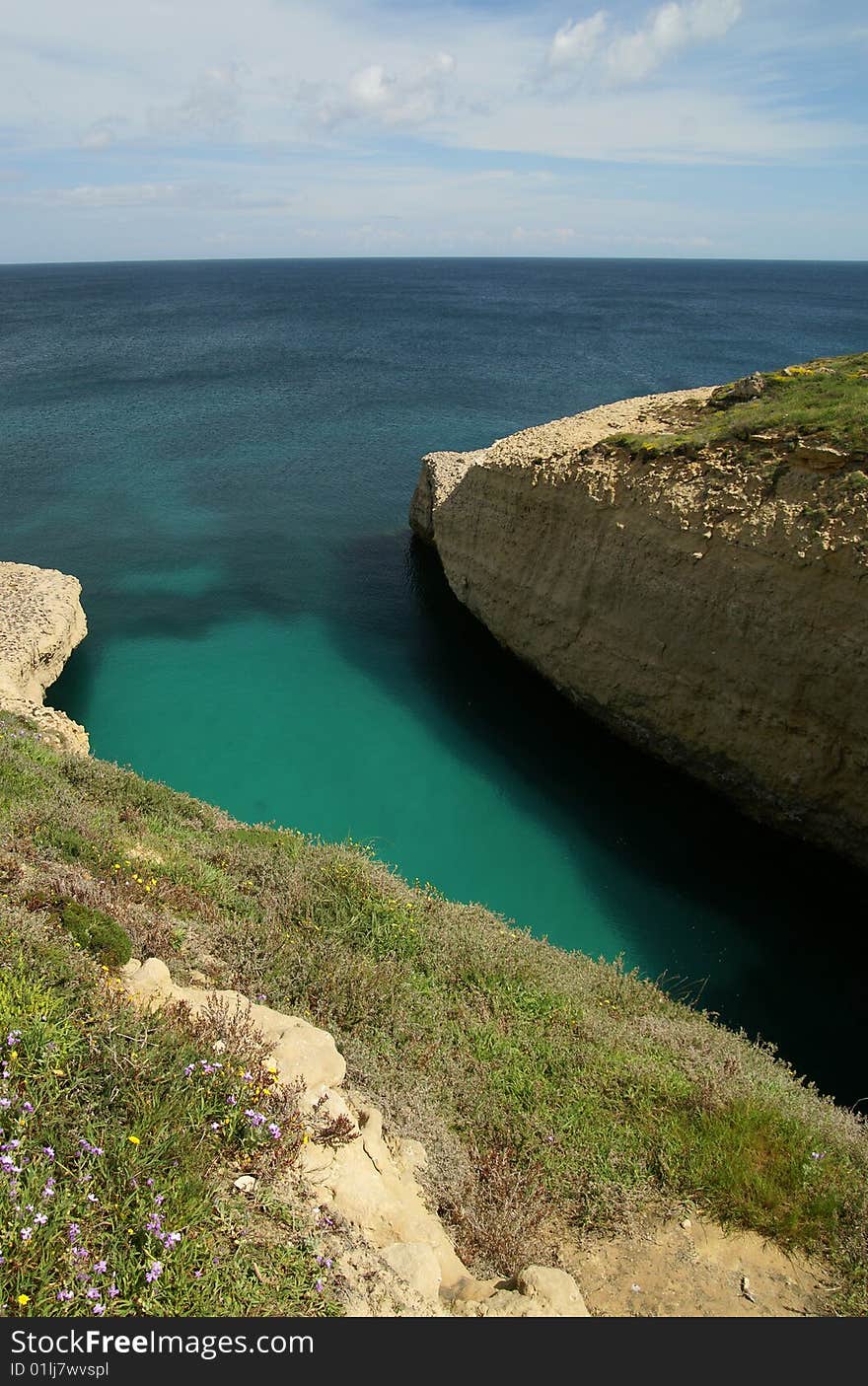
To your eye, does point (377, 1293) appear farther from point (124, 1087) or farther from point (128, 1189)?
point (124, 1087)

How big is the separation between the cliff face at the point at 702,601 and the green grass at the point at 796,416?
309 millimetres

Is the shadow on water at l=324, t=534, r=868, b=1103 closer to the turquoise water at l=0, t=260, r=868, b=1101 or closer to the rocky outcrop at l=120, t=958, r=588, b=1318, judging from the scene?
the turquoise water at l=0, t=260, r=868, b=1101

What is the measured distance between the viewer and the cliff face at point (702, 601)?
14.1 metres

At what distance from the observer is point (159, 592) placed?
2491 cm

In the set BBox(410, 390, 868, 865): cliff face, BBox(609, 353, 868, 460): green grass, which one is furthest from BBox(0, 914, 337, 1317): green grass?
BBox(609, 353, 868, 460): green grass

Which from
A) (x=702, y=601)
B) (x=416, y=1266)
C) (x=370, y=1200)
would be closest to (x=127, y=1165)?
(x=370, y=1200)

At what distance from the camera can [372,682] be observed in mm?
21016
